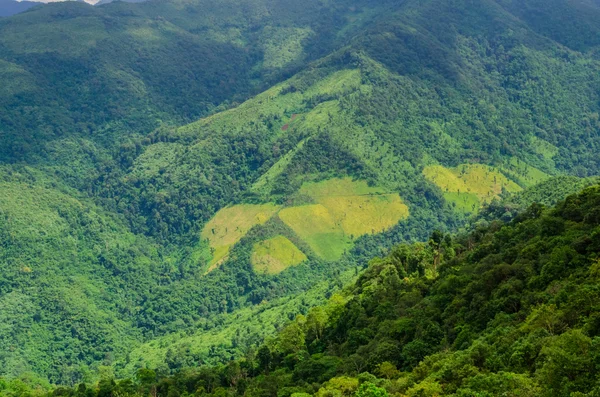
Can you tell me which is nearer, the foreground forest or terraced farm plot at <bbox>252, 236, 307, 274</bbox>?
the foreground forest

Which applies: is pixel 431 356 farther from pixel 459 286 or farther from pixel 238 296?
pixel 238 296

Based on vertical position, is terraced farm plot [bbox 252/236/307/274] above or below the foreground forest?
below

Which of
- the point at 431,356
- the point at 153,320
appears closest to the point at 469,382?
the point at 431,356

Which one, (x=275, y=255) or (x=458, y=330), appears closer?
(x=458, y=330)

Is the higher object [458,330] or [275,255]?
[458,330]
